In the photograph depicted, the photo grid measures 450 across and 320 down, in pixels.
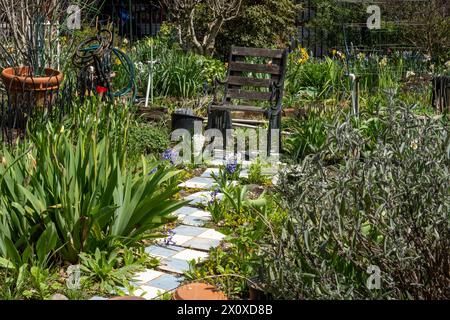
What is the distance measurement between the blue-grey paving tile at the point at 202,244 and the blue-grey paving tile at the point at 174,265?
25cm

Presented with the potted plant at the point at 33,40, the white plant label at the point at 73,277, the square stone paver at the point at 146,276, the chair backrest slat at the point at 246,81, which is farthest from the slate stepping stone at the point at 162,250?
the chair backrest slat at the point at 246,81

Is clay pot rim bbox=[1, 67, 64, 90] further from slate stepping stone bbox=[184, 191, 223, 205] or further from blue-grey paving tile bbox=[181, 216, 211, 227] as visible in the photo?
blue-grey paving tile bbox=[181, 216, 211, 227]

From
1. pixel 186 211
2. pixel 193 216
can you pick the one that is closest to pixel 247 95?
pixel 186 211

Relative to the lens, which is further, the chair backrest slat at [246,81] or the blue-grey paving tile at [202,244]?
the chair backrest slat at [246,81]

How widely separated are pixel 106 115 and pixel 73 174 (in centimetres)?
235

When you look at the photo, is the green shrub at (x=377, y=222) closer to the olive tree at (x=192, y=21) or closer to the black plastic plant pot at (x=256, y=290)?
the black plastic plant pot at (x=256, y=290)

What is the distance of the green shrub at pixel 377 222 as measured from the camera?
2.59 meters

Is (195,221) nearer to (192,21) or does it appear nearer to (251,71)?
(251,71)

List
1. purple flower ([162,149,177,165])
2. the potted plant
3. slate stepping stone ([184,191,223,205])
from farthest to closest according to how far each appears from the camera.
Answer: the potted plant < purple flower ([162,149,177,165]) < slate stepping stone ([184,191,223,205])

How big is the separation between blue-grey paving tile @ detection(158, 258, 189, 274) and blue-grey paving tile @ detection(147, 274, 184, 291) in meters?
0.09

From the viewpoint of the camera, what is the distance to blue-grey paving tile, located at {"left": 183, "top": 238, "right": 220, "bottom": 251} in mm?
4211

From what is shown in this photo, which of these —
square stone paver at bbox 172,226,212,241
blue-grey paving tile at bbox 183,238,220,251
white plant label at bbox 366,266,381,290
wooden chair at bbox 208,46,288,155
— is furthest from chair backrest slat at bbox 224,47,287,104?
white plant label at bbox 366,266,381,290
